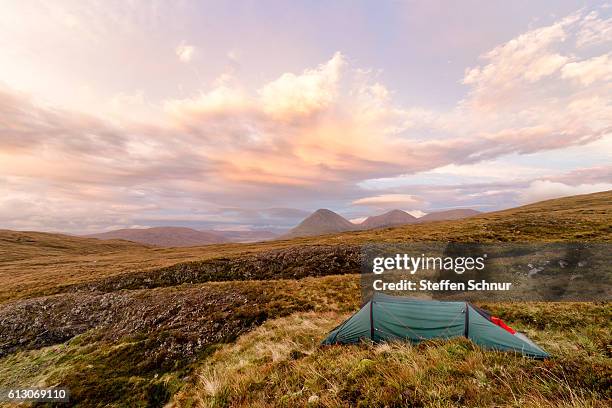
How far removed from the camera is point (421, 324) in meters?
12.2

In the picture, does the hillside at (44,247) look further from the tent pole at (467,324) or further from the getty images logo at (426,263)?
the tent pole at (467,324)

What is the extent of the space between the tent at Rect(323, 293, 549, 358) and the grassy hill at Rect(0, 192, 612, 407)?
1.63m

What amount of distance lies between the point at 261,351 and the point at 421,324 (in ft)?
26.4

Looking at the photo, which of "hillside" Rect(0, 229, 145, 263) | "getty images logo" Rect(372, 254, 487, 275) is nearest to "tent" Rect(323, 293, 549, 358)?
"getty images logo" Rect(372, 254, 487, 275)

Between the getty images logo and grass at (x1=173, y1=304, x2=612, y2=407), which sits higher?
grass at (x1=173, y1=304, x2=612, y2=407)

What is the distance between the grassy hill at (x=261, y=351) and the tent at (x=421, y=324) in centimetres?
163

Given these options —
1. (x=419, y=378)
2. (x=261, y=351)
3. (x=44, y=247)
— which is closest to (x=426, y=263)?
(x=261, y=351)

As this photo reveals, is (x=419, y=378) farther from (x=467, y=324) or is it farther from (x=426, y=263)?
(x=426, y=263)

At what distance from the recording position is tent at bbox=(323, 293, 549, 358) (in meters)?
11.2

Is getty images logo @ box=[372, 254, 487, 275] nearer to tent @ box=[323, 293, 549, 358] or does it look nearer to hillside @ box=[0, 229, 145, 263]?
tent @ box=[323, 293, 549, 358]

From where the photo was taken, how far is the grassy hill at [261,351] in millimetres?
6254

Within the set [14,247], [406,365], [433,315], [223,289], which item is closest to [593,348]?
[433,315]

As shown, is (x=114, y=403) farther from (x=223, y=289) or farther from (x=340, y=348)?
(x=223, y=289)

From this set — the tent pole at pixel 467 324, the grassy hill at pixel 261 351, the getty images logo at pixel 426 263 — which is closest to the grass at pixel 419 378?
the grassy hill at pixel 261 351
